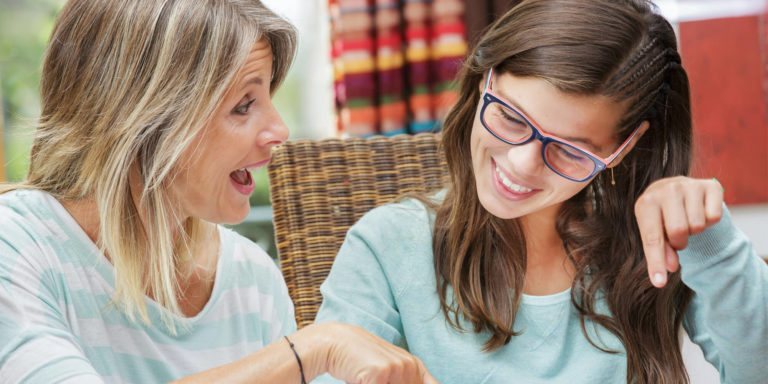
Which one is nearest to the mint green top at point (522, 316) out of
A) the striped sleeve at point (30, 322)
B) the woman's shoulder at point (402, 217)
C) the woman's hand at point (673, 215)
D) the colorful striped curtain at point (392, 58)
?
the woman's shoulder at point (402, 217)

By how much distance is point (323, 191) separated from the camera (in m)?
1.51

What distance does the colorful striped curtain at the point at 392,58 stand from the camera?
264 centimetres

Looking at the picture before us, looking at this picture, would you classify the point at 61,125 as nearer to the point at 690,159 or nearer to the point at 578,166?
the point at 578,166

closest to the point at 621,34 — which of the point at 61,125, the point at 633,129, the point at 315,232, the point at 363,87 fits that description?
the point at 633,129

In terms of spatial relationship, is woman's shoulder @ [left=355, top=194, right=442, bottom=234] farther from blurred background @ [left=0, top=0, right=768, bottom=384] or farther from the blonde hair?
blurred background @ [left=0, top=0, right=768, bottom=384]

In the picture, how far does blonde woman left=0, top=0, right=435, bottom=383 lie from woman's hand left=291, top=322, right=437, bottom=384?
117 mm

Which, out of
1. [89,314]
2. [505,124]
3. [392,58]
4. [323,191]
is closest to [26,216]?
[89,314]

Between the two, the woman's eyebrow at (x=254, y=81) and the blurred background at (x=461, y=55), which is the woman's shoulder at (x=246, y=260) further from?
the blurred background at (x=461, y=55)

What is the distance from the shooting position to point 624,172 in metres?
1.34

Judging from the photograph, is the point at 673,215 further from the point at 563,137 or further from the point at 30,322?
the point at 30,322

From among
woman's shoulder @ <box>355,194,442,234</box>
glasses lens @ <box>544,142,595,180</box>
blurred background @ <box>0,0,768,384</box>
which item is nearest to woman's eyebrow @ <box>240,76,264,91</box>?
woman's shoulder @ <box>355,194,442,234</box>

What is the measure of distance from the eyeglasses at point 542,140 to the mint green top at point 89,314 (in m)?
0.53

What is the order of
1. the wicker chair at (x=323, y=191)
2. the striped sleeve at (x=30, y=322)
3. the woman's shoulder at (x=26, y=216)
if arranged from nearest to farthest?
the striped sleeve at (x=30, y=322), the woman's shoulder at (x=26, y=216), the wicker chair at (x=323, y=191)

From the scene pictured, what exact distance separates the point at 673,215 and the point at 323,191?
2.46ft
